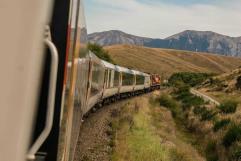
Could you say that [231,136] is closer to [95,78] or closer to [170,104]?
[95,78]

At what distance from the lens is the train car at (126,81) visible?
4266 cm

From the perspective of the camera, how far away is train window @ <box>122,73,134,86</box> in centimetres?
4375

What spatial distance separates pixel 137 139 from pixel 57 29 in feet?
56.7

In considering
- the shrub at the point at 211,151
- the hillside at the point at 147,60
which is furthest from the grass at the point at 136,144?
the hillside at the point at 147,60

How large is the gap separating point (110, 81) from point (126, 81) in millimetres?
10995

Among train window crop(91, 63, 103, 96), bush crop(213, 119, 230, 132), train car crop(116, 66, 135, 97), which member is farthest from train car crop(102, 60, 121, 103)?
train window crop(91, 63, 103, 96)

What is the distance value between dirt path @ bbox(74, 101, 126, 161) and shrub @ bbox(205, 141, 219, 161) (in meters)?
4.15

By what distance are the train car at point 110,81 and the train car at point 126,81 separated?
1.25m

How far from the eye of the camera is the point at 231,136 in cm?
2253

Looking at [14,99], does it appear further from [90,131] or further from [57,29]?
[90,131]

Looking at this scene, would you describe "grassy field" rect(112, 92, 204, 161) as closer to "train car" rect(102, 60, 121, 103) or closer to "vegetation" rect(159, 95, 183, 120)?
"train car" rect(102, 60, 121, 103)

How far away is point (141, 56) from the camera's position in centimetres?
18400

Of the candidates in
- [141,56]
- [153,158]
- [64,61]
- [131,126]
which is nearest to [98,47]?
[131,126]

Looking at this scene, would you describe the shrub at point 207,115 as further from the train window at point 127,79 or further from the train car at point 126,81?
the train window at point 127,79
